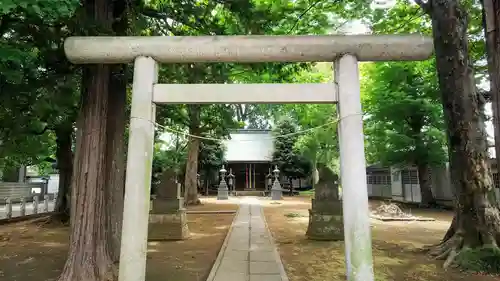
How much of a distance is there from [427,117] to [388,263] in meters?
14.0

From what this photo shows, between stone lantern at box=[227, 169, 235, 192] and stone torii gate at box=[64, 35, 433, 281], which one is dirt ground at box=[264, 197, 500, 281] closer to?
stone torii gate at box=[64, 35, 433, 281]

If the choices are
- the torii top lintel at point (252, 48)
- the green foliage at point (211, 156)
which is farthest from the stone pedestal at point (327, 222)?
the green foliage at point (211, 156)

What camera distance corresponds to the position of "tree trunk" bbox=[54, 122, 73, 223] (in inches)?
543

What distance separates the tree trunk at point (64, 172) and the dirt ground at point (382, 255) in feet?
28.9

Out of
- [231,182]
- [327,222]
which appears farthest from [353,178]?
[231,182]

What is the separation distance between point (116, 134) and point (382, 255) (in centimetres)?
667

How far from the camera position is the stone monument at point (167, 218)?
996 centimetres

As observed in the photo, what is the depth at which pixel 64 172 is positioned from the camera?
14.8 meters

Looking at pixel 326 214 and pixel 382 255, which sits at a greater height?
pixel 326 214

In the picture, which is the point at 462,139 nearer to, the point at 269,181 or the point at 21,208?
the point at 21,208

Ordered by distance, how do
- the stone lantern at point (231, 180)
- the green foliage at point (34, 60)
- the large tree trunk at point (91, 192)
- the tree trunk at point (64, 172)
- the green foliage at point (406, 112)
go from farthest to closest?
the stone lantern at point (231, 180), the green foliage at point (406, 112), the tree trunk at point (64, 172), the large tree trunk at point (91, 192), the green foliage at point (34, 60)

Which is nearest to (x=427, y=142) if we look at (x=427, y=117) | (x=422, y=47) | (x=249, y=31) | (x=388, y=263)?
(x=427, y=117)


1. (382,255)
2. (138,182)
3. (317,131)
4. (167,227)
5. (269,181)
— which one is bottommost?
(382,255)

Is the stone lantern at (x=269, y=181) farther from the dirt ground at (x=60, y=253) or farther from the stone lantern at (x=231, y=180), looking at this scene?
the dirt ground at (x=60, y=253)
